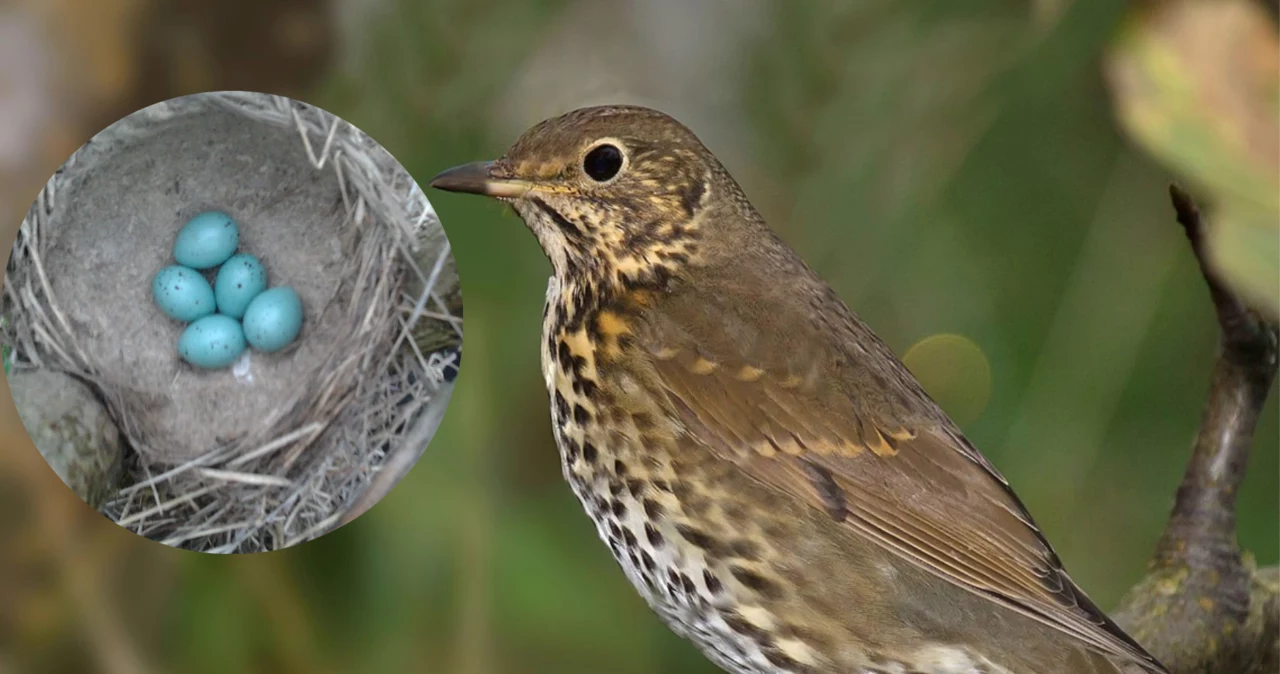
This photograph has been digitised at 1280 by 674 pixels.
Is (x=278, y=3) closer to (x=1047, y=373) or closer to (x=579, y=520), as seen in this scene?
(x=579, y=520)

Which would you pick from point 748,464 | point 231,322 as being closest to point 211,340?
point 231,322

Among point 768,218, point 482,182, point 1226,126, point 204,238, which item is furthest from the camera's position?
point 768,218

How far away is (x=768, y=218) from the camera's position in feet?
4.80

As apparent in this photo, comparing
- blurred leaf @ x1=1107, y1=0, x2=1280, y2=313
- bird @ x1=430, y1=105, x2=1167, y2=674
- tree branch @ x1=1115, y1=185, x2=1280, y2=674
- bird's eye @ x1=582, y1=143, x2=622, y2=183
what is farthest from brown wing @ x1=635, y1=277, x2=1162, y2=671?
blurred leaf @ x1=1107, y1=0, x2=1280, y2=313

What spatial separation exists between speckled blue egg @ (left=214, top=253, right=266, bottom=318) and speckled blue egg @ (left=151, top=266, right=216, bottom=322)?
1 centimetres

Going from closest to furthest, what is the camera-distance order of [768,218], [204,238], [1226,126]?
[1226,126]
[204,238]
[768,218]

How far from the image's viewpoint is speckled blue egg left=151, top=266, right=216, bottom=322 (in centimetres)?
112

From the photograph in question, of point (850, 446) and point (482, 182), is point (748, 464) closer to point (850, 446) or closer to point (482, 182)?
point (850, 446)

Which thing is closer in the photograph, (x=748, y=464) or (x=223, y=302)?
(x=748, y=464)

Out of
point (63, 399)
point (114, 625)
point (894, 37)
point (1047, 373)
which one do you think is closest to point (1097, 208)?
point (1047, 373)

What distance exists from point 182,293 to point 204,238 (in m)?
0.07

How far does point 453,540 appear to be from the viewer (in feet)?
Answer: 4.74

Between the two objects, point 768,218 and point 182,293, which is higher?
point 768,218

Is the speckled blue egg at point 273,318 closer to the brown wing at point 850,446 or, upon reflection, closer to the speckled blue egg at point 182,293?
the speckled blue egg at point 182,293
